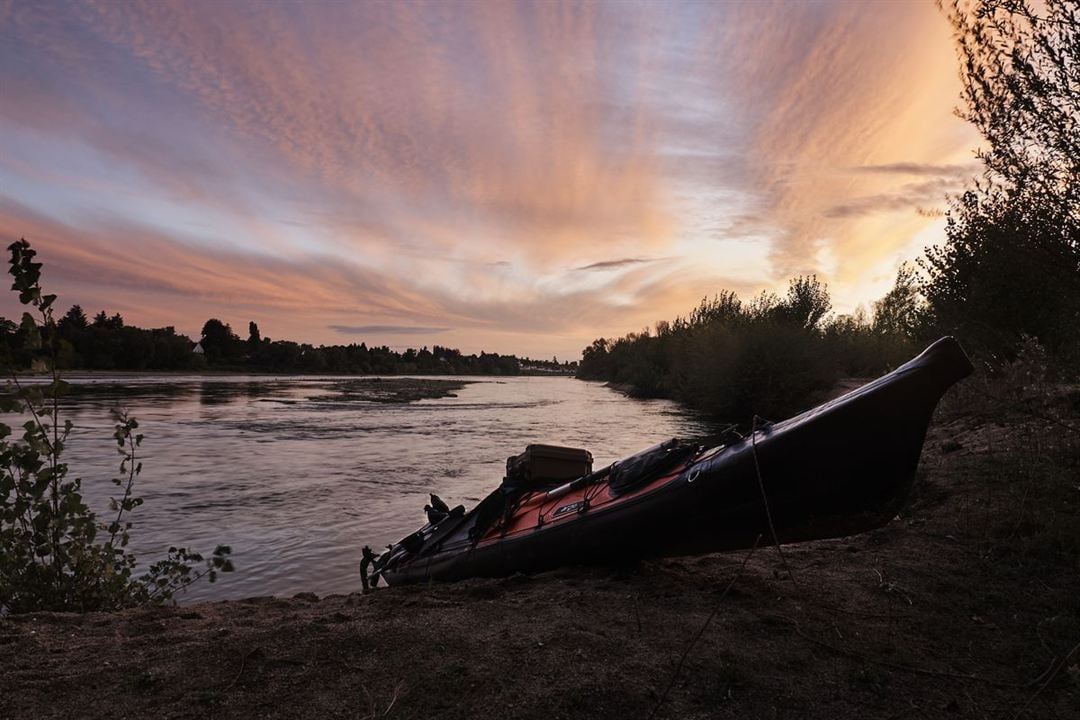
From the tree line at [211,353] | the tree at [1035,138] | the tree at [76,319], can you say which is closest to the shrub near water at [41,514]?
the tree at [1035,138]

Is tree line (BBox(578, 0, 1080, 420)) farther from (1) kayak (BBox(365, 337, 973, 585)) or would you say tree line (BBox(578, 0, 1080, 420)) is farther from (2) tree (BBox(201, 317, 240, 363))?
(2) tree (BBox(201, 317, 240, 363))

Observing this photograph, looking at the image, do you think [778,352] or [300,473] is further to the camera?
[778,352]

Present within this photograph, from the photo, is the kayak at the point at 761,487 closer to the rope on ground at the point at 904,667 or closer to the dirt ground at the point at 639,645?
the dirt ground at the point at 639,645

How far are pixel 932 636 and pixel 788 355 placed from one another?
83.0ft

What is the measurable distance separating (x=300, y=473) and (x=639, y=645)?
11.7m

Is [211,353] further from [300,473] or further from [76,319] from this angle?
[300,473]

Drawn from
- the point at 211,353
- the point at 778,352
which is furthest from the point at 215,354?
the point at 778,352

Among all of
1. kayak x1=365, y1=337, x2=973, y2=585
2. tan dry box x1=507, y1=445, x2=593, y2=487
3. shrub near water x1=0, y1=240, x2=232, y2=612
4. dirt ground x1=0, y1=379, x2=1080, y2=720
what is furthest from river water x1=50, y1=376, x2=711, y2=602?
kayak x1=365, y1=337, x2=973, y2=585

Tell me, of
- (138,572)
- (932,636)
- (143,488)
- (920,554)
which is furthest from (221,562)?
(143,488)

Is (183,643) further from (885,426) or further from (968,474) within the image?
(968,474)

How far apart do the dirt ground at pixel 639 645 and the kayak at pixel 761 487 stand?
33cm

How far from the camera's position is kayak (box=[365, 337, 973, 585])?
3.98 metres

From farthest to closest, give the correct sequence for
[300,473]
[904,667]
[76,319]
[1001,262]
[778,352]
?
[76,319] < [778,352] < [300,473] < [1001,262] < [904,667]

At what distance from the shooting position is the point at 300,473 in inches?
518
